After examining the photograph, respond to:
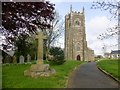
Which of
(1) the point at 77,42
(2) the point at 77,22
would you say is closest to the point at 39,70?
(1) the point at 77,42

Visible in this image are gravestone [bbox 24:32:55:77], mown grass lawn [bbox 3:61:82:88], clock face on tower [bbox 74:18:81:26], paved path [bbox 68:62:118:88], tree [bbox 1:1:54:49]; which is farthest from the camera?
clock face on tower [bbox 74:18:81:26]

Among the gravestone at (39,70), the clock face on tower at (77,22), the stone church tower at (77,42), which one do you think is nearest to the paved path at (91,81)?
the gravestone at (39,70)

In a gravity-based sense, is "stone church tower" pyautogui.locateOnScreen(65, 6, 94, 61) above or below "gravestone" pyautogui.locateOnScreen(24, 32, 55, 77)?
above

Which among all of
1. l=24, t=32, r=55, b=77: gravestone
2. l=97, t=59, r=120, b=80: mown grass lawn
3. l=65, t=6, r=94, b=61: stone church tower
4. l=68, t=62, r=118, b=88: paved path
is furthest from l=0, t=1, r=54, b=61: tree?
l=65, t=6, r=94, b=61: stone church tower

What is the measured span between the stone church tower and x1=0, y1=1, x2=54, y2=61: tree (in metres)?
79.2

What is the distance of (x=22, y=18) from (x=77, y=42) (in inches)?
3280

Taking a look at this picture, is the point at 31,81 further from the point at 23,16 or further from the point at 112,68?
the point at 112,68

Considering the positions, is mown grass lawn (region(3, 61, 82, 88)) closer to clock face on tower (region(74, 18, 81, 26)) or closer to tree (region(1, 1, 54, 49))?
tree (region(1, 1, 54, 49))

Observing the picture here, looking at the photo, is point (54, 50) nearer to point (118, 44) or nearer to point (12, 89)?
point (118, 44)

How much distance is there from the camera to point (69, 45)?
97.9m

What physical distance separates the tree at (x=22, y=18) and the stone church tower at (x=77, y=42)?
260ft

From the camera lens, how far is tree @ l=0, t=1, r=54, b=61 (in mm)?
13719

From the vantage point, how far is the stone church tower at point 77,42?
9688 cm

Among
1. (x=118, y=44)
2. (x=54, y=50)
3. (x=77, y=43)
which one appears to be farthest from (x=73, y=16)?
(x=118, y=44)
